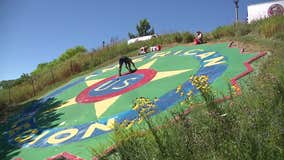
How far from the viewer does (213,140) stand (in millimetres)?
3834

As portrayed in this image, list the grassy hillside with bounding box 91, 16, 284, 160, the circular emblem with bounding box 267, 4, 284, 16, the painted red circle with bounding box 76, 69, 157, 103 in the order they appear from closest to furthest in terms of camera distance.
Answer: the grassy hillside with bounding box 91, 16, 284, 160 → the painted red circle with bounding box 76, 69, 157, 103 → the circular emblem with bounding box 267, 4, 284, 16

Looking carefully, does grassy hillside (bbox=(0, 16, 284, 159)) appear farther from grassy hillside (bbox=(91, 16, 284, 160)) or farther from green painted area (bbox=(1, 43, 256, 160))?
green painted area (bbox=(1, 43, 256, 160))

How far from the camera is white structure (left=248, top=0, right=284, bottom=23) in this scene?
27469 mm

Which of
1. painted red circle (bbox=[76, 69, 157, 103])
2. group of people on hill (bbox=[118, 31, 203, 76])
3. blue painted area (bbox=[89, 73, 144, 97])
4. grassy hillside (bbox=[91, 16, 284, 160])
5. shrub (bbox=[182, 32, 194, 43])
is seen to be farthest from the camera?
shrub (bbox=[182, 32, 194, 43])

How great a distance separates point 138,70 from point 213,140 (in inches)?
483

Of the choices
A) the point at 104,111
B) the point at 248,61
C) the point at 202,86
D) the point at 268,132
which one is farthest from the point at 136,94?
the point at 268,132

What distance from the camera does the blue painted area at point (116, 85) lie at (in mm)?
13581

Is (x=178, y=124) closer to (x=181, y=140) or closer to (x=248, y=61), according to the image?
(x=181, y=140)

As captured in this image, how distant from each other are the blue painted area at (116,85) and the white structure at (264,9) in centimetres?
1652

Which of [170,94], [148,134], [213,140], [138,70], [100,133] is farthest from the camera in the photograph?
[138,70]

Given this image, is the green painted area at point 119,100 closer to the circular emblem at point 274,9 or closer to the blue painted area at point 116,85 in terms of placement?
the blue painted area at point 116,85

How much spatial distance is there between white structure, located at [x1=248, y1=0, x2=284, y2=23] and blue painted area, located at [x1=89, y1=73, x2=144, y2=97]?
16518 millimetres

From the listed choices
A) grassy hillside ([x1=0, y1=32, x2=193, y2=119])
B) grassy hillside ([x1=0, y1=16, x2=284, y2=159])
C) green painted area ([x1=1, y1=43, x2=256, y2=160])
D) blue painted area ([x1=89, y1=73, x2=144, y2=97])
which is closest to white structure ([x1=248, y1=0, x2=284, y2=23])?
grassy hillside ([x1=0, y1=32, x2=193, y2=119])

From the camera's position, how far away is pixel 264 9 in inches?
1110
